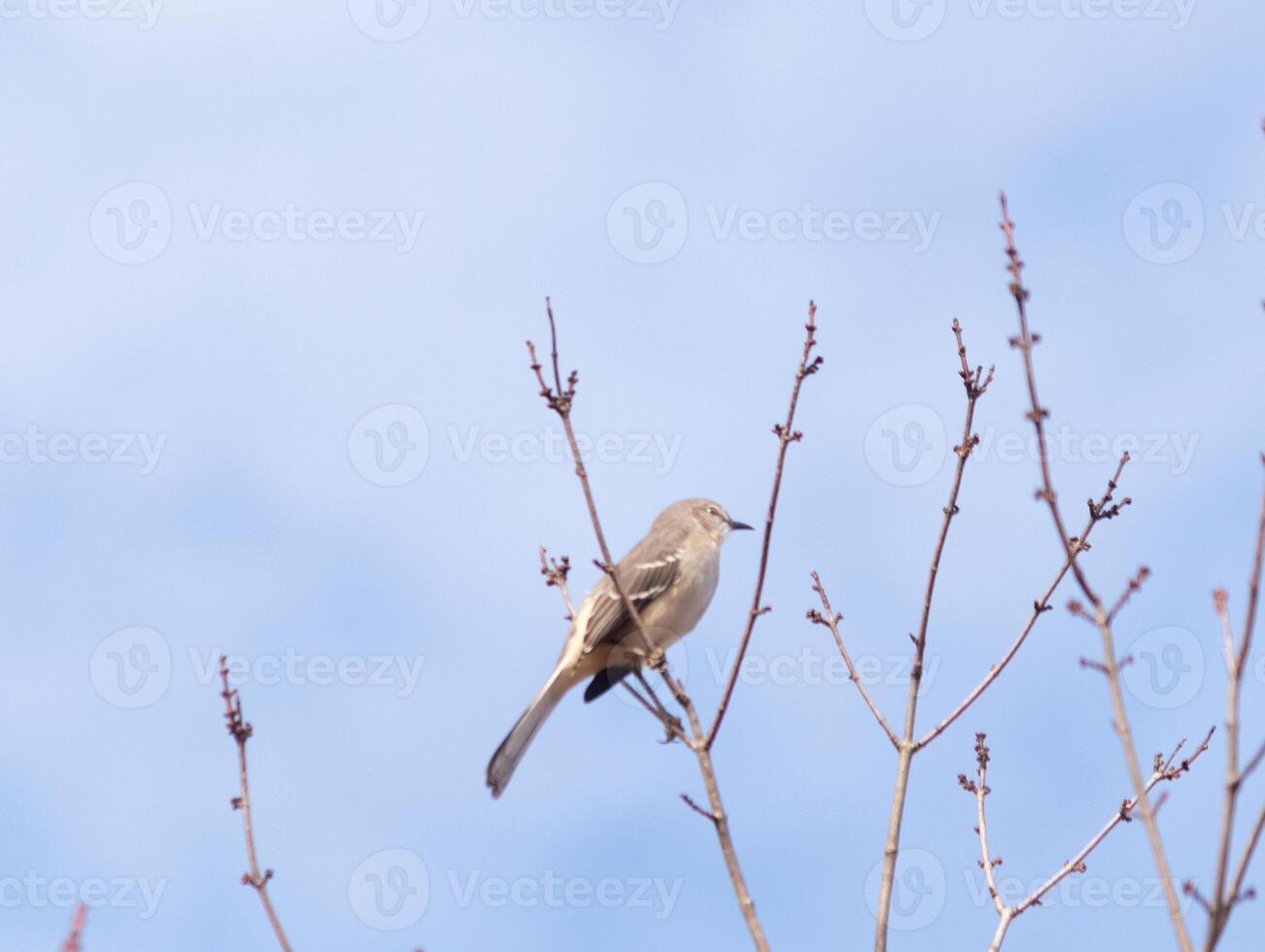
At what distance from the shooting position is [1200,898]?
275 centimetres

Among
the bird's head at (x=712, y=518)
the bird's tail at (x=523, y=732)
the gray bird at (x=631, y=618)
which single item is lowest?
the bird's tail at (x=523, y=732)

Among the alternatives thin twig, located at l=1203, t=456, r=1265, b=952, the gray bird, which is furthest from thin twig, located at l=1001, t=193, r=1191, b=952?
the gray bird

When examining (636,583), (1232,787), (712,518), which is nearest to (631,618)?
(636,583)

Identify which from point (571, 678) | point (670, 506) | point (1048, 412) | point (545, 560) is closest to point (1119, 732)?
point (1048, 412)

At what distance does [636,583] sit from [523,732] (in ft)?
3.72

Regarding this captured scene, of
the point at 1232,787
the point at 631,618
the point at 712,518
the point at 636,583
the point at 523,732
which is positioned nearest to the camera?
the point at 1232,787

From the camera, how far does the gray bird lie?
662 cm

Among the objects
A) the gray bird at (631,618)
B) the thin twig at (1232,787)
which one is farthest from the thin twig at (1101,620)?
the gray bird at (631,618)

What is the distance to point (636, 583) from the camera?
7223 mm

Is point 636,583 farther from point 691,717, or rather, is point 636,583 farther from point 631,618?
point 691,717

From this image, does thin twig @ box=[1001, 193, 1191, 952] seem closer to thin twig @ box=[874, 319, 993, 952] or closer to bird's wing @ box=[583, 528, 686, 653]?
thin twig @ box=[874, 319, 993, 952]

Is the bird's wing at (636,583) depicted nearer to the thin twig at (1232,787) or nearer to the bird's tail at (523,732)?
the bird's tail at (523,732)

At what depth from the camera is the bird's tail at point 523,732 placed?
6.26 m

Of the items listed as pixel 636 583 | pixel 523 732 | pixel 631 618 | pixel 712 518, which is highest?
pixel 712 518
